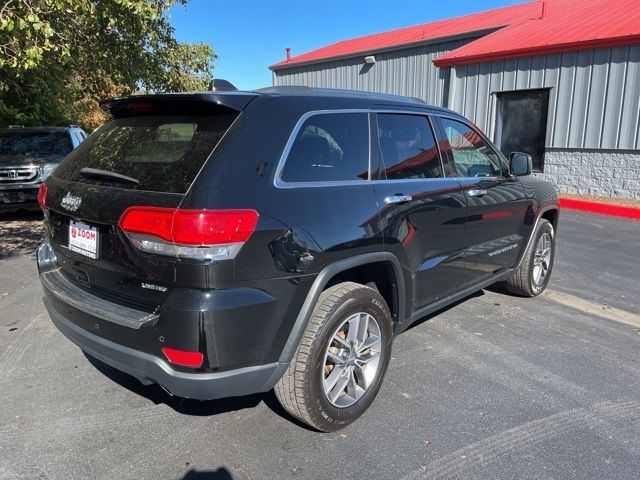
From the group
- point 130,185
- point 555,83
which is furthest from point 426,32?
point 130,185

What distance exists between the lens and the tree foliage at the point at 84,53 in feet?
17.6

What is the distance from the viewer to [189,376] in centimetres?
236

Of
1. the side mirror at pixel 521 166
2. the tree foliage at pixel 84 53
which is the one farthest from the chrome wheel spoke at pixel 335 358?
the tree foliage at pixel 84 53

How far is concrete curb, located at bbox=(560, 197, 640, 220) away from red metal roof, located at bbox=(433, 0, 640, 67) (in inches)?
132

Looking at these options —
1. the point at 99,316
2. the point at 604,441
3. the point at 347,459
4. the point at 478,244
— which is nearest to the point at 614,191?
the point at 478,244

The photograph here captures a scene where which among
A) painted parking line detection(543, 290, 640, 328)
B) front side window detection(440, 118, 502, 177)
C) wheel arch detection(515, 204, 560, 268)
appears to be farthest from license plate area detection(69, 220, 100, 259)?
painted parking line detection(543, 290, 640, 328)

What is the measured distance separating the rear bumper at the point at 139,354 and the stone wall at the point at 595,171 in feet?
36.1

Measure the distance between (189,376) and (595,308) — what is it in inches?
163

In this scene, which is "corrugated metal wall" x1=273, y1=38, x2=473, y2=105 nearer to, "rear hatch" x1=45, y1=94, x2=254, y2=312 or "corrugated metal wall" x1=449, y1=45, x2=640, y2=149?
"corrugated metal wall" x1=449, y1=45, x2=640, y2=149

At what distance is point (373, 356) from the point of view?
310 cm

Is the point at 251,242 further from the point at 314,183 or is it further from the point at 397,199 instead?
the point at 397,199

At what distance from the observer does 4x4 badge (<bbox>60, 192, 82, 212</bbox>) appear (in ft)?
8.97

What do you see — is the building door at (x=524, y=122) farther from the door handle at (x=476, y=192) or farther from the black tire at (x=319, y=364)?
the black tire at (x=319, y=364)

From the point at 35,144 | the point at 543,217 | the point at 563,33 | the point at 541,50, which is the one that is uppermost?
the point at 563,33
